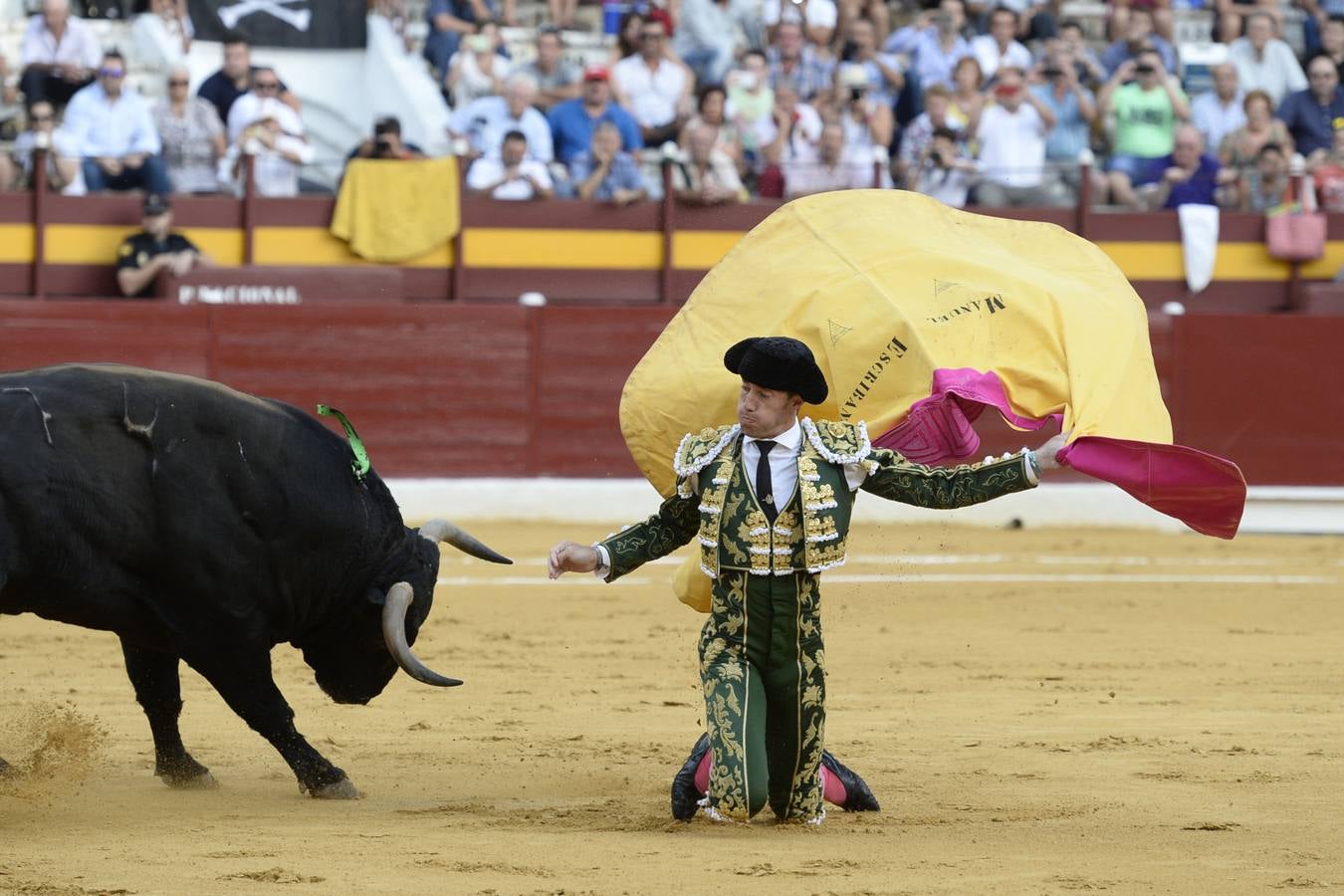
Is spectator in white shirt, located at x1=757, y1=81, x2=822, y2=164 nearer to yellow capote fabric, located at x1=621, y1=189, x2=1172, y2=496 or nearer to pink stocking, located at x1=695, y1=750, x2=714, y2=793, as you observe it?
yellow capote fabric, located at x1=621, y1=189, x2=1172, y2=496

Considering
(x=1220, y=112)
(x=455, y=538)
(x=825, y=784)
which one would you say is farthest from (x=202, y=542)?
(x=1220, y=112)

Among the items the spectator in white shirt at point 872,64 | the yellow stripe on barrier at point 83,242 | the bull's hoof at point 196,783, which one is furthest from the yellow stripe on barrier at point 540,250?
the bull's hoof at point 196,783

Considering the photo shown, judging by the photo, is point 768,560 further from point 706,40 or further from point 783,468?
point 706,40

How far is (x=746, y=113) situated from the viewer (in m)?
11.4

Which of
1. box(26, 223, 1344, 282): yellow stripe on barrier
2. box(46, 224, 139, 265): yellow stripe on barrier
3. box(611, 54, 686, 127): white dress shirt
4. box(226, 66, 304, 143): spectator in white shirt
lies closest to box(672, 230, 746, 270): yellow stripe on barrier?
box(26, 223, 1344, 282): yellow stripe on barrier

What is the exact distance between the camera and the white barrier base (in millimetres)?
10945

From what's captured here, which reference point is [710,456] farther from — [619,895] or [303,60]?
[303,60]

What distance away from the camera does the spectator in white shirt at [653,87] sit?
11391 millimetres

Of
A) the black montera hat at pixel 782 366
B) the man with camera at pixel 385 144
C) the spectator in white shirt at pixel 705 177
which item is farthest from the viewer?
the spectator in white shirt at pixel 705 177

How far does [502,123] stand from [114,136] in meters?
2.05

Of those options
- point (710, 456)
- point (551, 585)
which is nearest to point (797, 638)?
point (710, 456)

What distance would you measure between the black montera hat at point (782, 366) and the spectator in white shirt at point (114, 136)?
6913 mm

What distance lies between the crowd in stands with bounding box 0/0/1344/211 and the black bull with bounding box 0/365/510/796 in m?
6.08

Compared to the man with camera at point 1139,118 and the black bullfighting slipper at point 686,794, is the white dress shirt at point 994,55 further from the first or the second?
the black bullfighting slipper at point 686,794
